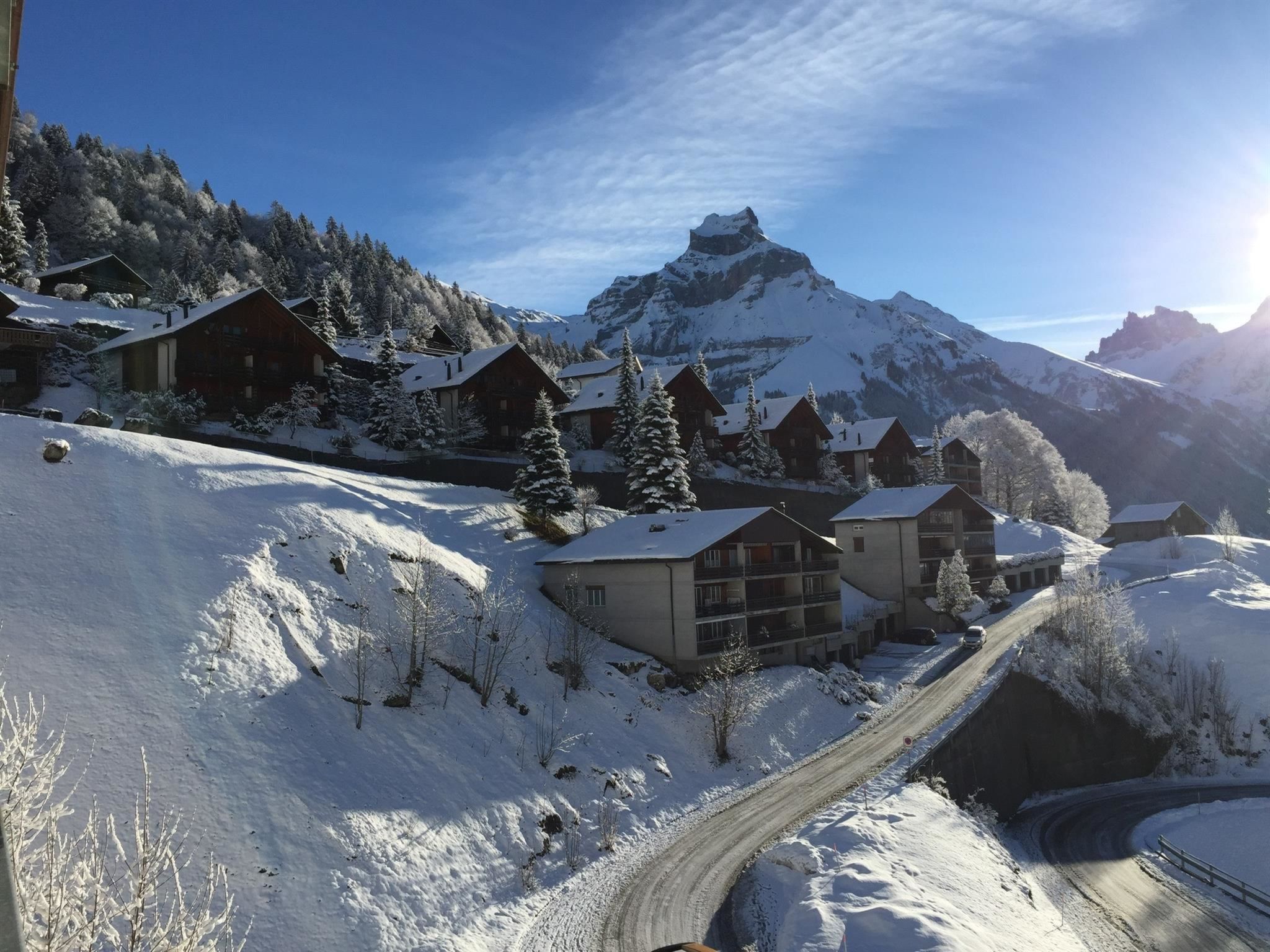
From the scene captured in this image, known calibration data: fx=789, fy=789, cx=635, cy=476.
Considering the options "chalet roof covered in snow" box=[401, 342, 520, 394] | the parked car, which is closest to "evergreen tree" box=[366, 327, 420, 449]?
"chalet roof covered in snow" box=[401, 342, 520, 394]

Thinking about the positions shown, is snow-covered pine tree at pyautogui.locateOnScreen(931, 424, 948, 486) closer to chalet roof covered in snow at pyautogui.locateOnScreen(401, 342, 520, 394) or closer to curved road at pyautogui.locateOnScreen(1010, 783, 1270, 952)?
curved road at pyautogui.locateOnScreen(1010, 783, 1270, 952)

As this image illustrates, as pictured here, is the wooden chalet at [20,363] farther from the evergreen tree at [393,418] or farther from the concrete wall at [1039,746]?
the concrete wall at [1039,746]

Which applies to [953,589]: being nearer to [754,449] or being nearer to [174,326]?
[754,449]

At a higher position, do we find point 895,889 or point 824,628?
point 824,628

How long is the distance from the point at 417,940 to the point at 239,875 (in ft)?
15.5

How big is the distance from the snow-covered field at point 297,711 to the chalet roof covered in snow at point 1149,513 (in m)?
85.1

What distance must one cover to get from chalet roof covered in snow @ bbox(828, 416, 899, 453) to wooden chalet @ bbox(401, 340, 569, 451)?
41.8 meters

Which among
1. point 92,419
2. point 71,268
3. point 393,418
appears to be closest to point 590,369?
point 393,418

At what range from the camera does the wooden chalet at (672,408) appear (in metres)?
79.0

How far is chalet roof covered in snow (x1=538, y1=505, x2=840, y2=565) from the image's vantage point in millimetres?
42781

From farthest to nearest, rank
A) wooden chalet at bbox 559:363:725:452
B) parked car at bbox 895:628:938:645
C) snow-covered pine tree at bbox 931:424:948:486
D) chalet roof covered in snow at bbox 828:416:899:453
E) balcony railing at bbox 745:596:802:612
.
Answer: chalet roof covered in snow at bbox 828:416:899:453
snow-covered pine tree at bbox 931:424:948:486
wooden chalet at bbox 559:363:725:452
parked car at bbox 895:628:938:645
balcony railing at bbox 745:596:802:612

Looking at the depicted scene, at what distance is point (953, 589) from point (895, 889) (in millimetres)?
40321

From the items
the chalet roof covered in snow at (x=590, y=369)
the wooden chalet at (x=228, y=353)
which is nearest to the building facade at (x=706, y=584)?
the wooden chalet at (x=228, y=353)

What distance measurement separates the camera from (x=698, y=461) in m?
74.8
